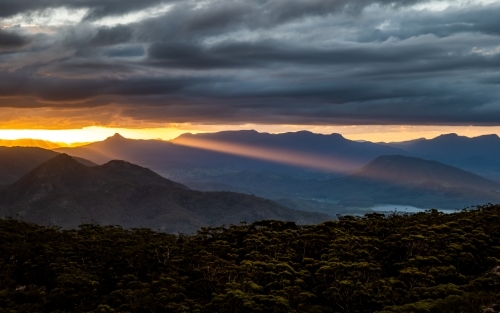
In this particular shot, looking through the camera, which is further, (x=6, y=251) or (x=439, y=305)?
(x=6, y=251)

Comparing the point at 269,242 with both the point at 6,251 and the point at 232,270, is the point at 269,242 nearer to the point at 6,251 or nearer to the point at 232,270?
the point at 232,270

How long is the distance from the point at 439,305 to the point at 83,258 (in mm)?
49846

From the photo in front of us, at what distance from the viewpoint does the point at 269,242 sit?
7669 centimetres

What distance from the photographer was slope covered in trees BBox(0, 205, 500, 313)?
55.2 metres

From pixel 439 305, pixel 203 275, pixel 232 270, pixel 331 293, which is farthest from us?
pixel 203 275

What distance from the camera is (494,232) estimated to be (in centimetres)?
7712

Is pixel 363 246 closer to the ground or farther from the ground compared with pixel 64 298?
farther from the ground

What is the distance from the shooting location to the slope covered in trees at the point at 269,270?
5525 centimetres

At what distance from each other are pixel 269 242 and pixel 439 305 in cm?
3157

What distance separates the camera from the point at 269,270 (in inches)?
2511

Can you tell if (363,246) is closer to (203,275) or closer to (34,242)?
(203,275)

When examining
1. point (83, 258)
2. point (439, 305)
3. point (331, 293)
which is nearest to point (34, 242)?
point (83, 258)

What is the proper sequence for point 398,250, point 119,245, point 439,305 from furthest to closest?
1. point 119,245
2. point 398,250
3. point 439,305

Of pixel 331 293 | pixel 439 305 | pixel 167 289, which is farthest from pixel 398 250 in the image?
pixel 167 289
